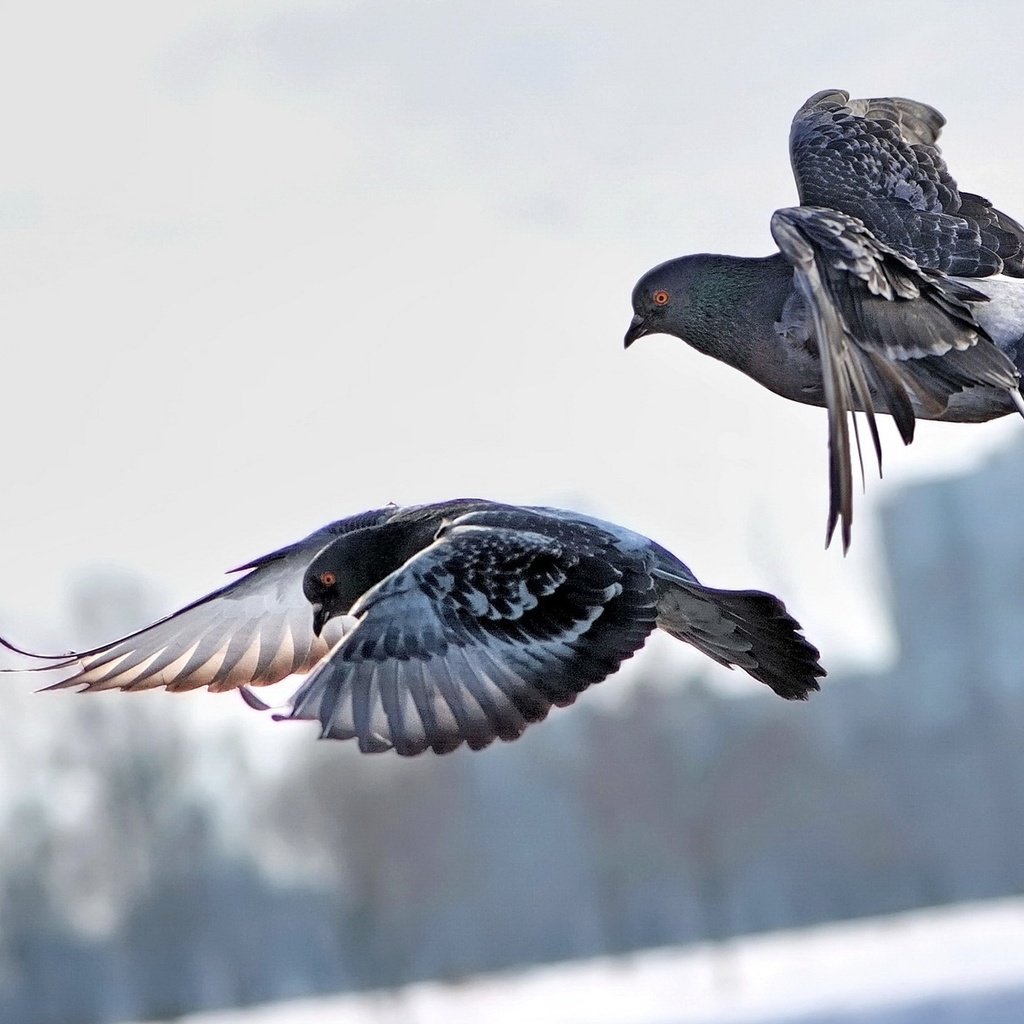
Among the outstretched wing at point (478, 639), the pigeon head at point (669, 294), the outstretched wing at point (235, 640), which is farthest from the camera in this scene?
the pigeon head at point (669, 294)

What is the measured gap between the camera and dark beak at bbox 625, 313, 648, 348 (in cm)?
728

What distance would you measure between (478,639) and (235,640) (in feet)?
4.07

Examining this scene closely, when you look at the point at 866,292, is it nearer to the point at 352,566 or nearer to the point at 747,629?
the point at 747,629

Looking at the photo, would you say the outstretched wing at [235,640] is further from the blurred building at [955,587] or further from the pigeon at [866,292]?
the blurred building at [955,587]

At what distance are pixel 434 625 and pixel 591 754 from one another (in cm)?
5039

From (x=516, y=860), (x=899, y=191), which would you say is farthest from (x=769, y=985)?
(x=899, y=191)

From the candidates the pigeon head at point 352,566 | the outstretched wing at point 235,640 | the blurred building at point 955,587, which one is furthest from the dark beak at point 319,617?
the blurred building at point 955,587

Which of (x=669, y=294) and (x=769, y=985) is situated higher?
(x=669, y=294)

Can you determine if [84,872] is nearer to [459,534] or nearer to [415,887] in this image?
[415,887]

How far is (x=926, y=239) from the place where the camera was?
24.5 feet

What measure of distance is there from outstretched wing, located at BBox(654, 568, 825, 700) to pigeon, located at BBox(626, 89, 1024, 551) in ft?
2.19

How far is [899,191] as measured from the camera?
7.66 m

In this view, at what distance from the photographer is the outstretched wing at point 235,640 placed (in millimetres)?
6777

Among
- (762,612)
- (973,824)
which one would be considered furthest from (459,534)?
(973,824)
